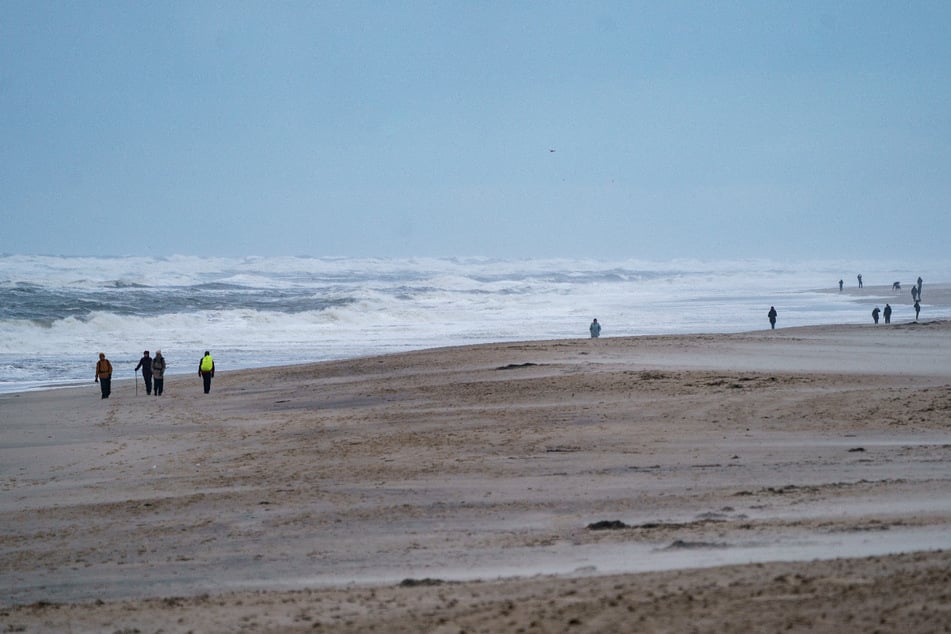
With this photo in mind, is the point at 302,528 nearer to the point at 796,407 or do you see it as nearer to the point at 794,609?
the point at 794,609

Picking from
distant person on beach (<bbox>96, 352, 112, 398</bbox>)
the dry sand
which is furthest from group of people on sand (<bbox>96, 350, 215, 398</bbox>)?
the dry sand

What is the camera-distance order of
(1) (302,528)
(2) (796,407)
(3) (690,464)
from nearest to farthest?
(1) (302,528) → (3) (690,464) → (2) (796,407)

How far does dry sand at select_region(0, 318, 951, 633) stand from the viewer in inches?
243

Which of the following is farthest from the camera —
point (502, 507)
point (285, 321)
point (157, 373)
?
point (285, 321)

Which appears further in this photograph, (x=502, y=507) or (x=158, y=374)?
(x=158, y=374)

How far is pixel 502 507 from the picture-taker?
32.2 ft

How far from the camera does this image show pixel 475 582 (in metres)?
7.05

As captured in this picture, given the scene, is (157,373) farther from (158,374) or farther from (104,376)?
(104,376)

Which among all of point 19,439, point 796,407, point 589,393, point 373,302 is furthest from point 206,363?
point 373,302

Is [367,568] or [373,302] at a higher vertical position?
[373,302]

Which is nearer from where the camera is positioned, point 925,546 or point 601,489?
point 925,546

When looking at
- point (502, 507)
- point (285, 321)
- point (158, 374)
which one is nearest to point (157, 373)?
point (158, 374)

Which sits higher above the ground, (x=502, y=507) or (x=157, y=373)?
(x=157, y=373)

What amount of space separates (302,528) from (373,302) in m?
54.9
